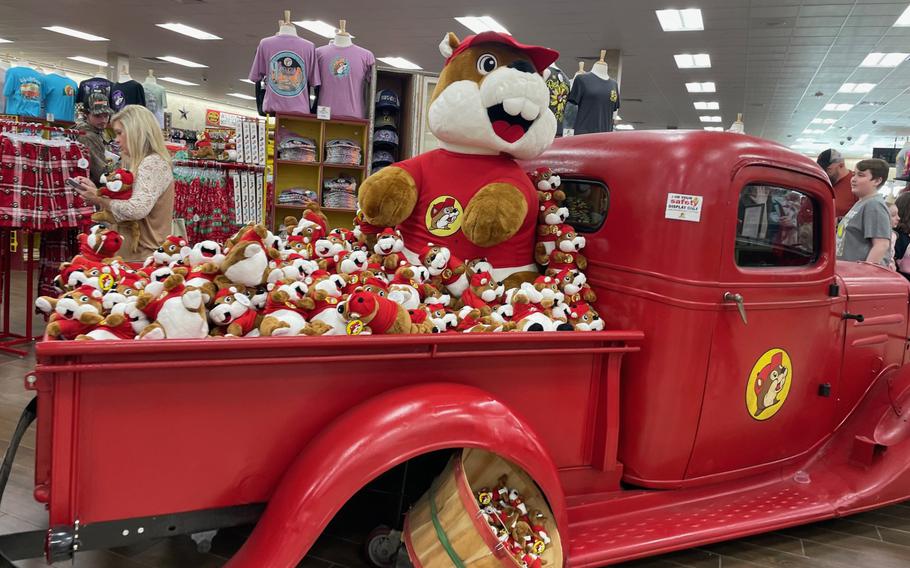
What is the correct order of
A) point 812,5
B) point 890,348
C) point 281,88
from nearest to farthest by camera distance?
point 890,348
point 281,88
point 812,5

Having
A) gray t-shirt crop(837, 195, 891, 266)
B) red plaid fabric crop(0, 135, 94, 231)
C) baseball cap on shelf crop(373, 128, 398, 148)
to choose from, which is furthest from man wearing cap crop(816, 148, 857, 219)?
red plaid fabric crop(0, 135, 94, 231)

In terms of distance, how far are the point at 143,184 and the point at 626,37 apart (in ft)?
29.5

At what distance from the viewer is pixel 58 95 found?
9359mm

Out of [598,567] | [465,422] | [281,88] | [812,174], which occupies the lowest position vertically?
[598,567]

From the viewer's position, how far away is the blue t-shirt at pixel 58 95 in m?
9.30

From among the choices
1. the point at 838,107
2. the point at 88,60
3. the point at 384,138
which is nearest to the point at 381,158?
the point at 384,138

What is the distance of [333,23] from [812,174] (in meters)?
10.3

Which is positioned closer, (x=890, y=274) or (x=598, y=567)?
(x=598, y=567)

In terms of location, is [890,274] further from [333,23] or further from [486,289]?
[333,23]

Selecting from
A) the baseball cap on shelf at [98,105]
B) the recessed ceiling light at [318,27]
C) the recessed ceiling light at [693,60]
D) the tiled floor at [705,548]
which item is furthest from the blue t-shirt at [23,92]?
the recessed ceiling light at [693,60]

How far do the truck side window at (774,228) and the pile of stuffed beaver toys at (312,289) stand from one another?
1.98 ft

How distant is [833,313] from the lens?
2686mm

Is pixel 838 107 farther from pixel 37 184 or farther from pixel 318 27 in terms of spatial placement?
pixel 37 184

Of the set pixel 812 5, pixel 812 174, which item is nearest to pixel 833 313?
pixel 812 174
